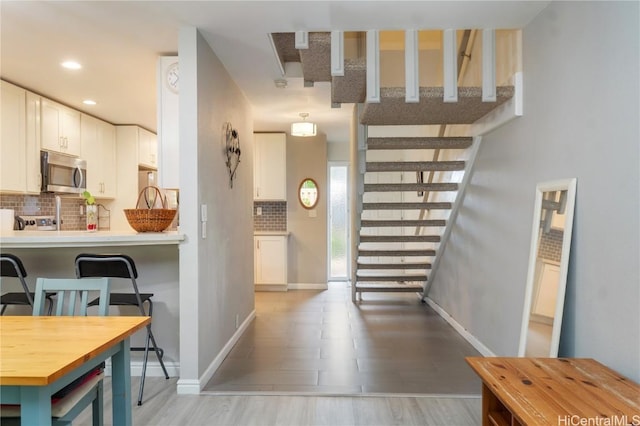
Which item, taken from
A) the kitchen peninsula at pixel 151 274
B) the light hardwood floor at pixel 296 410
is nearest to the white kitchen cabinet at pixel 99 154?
the kitchen peninsula at pixel 151 274

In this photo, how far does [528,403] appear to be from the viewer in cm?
129

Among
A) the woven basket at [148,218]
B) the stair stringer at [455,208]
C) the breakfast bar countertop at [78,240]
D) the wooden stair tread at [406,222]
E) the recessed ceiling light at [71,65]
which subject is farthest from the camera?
the wooden stair tread at [406,222]

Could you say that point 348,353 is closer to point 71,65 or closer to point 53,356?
point 53,356

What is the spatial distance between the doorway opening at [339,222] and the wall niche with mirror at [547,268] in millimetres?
4618

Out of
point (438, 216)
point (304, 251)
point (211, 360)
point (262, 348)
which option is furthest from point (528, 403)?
point (304, 251)

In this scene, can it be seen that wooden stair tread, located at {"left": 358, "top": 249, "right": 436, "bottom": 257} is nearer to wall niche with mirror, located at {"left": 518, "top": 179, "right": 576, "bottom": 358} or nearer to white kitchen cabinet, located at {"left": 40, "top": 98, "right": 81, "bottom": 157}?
wall niche with mirror, located at {"left": 518, "top": 179, "right": 576, "bottom": 358}

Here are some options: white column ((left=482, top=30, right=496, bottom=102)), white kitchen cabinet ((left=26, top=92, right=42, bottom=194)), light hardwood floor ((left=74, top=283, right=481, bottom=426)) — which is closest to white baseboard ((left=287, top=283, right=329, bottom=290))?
light hardwood floor ((left=74, top=283, right=481, bottom=426))

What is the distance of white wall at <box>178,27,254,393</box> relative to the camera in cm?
260

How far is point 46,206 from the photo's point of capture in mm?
4461

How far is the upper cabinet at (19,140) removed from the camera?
3.51 meters

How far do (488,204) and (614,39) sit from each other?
166 cm

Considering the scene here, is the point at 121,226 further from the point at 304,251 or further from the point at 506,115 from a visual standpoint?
the point at 506,115

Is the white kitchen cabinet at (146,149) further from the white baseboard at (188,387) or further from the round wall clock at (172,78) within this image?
the white baseboard at (188,387)

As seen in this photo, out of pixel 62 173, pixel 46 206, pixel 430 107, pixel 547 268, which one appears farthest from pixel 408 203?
pixel 46 206
